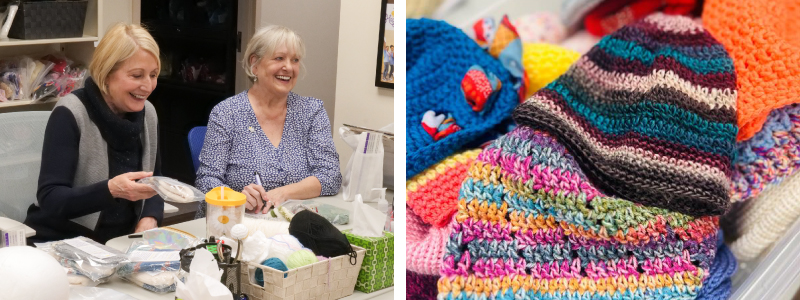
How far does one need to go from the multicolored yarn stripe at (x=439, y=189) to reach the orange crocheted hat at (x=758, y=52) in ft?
0.71

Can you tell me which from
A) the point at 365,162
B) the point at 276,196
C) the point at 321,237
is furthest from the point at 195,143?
the point at 321,237

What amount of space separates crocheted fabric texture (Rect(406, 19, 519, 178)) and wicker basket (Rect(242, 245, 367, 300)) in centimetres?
38

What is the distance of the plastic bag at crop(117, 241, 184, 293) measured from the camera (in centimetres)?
97

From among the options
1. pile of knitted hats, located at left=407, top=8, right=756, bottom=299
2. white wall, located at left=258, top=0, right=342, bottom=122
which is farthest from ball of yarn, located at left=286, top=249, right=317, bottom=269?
white wall, located at left=258, top=0, right=342, bottom=122

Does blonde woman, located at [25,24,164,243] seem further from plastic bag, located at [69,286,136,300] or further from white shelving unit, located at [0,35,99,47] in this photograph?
white shelving unit, located at [0,35,99,47]

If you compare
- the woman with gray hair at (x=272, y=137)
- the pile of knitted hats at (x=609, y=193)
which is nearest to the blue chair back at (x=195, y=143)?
the woman with gray hair at (x=272, y=137)

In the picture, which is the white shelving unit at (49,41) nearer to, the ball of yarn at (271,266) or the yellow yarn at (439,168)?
the ball of yarn at (271,266)

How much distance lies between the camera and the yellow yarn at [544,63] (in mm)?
602

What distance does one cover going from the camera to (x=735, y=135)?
0.53 m

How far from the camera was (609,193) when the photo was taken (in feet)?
1.79

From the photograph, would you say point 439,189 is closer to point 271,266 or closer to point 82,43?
point 271,266

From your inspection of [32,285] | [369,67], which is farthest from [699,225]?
[369,67]

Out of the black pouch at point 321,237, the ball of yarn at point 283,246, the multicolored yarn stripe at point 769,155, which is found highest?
the multicolored yarn stripe at point 769,155

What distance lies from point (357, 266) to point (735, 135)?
0.61 m
